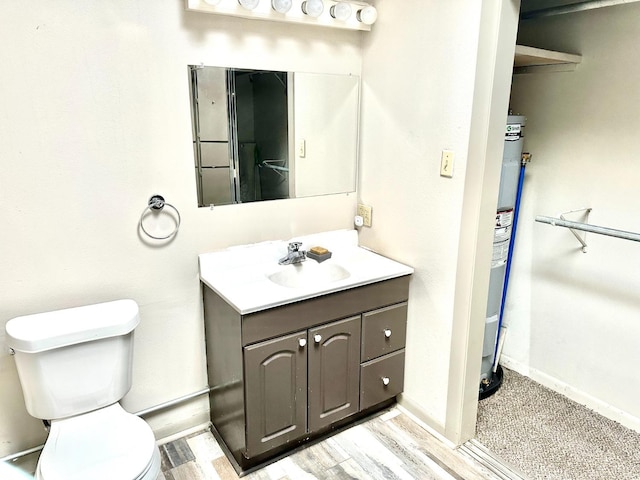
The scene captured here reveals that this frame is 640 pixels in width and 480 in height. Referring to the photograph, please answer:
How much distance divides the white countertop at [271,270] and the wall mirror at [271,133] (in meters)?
0.25

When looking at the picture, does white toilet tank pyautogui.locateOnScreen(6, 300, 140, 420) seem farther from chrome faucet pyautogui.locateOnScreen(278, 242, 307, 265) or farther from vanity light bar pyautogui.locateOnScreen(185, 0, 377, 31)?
vanity light bar pyautogui.locateOnScreen(185, 0, 377, 31)

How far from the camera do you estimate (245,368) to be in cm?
180

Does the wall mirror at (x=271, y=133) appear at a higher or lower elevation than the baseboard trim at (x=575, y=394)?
higher

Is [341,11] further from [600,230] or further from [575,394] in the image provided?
[575,394]

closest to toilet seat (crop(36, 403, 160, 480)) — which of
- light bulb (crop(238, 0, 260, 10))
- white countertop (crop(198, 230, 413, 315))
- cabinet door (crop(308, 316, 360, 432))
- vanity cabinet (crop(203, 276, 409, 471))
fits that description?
vanity cabinet (crop(203, 276, 409, 471))

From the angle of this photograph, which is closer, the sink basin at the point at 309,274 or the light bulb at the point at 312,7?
the light bulb at the point at 312,7

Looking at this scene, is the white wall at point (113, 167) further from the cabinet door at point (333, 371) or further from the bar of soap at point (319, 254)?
the cabinet door at point (333, 371)

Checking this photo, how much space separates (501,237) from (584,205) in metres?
0.46

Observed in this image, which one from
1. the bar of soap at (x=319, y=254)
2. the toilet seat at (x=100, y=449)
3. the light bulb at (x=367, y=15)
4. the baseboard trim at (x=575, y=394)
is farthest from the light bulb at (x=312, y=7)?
the baseboard trim at (x=575, y=394)

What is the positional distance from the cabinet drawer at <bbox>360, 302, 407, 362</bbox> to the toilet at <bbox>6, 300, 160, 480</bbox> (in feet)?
3.30

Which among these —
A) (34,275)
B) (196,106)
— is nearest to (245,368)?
(34,275)

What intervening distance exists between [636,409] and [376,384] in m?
1.30

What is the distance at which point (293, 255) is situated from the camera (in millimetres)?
2203

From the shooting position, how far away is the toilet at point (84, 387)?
1476 mm
